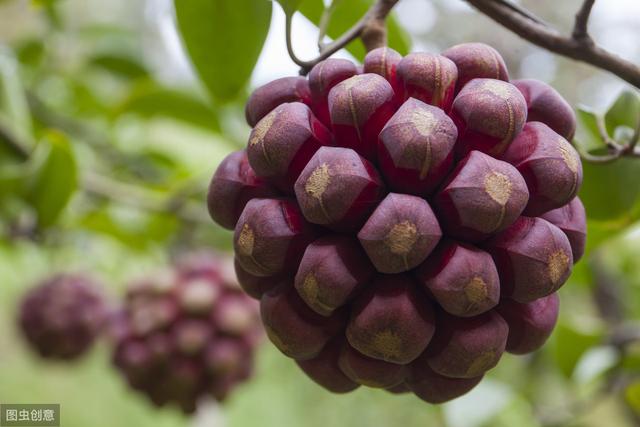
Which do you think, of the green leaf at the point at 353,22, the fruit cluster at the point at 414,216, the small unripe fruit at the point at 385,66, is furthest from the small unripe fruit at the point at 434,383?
the green leaf at the point at 353,22

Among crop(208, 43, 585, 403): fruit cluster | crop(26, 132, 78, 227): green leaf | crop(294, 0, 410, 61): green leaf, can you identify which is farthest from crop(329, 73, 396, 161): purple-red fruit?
crop(26, 132, 78, 227): green leaf

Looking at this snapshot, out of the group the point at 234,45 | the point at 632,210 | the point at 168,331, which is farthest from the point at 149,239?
the point at 632,210

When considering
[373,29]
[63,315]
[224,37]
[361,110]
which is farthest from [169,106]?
[361,110]

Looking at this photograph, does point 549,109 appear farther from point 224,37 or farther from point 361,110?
point 224,37

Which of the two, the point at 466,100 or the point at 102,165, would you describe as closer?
the point at 466,100

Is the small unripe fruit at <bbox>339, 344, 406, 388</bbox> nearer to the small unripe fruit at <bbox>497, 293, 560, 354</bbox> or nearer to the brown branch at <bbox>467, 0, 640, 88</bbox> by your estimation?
the small unripe fruit at <bbox>497, 293, 560, 354</bbox>

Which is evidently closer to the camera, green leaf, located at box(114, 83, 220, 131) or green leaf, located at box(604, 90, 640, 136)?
green leaf, located at box(604, 90, 640, 136)

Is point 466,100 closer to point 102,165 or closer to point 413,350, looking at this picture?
point 413,350

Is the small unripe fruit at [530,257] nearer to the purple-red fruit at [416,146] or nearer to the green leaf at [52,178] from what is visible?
Result: the purple-red fruit at [416,146]
